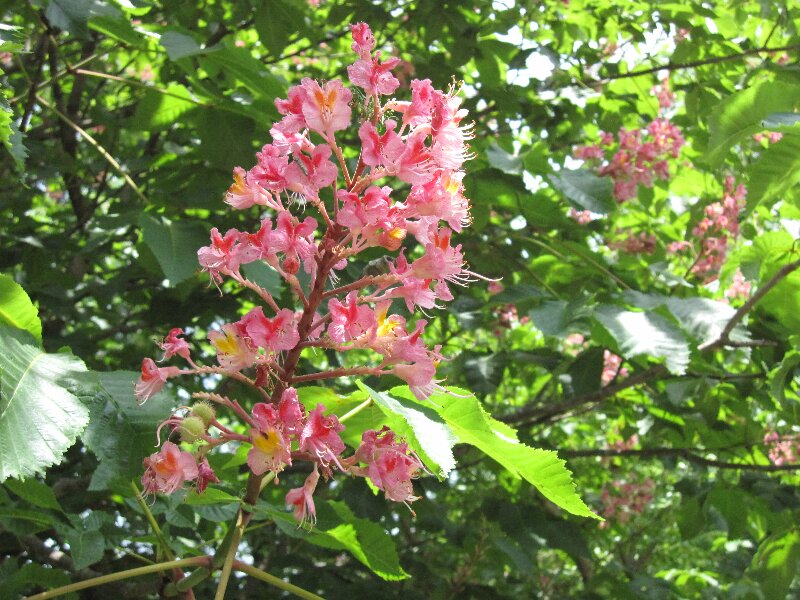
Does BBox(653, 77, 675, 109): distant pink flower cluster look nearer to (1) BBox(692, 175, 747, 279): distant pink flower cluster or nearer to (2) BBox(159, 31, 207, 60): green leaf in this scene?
(1) BBox(692, 175, 747, 279): distant pink flower cluster

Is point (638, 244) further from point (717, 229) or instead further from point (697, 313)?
point (697, 313)

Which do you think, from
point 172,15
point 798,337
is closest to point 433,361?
point 798,337

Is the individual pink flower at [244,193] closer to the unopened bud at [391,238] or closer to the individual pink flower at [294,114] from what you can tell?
the individual pink flower at [294,114]

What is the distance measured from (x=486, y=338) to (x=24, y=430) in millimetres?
4287

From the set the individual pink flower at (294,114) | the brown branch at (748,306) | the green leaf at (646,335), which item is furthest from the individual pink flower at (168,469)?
the brown branch at (748,306)

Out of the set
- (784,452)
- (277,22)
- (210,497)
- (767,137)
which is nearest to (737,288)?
(767,137)

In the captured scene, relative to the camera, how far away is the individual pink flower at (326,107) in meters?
1.35

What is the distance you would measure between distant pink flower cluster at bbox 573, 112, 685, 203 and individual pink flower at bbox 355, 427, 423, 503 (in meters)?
2.53

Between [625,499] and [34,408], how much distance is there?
490 cm

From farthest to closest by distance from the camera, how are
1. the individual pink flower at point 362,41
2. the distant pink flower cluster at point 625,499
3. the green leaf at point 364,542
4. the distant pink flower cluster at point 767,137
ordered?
the distant pink flower cluster at point 625,499 < the distant pink flower cluster at point 767,137 < the green leaf at point 364,542 < the individual pink flower at point 362,41

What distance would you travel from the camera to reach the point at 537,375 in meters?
4.45

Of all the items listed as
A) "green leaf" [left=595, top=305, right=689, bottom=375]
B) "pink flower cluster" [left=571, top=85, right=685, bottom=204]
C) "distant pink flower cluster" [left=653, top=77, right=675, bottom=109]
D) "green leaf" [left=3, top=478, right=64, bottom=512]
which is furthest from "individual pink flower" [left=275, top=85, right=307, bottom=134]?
"distant pink flower cluster" [left=653, top=77, right=675, bottom=109]

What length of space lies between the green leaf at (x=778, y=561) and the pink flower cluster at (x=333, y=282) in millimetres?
1847

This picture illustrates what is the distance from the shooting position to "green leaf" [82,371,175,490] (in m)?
1.24
